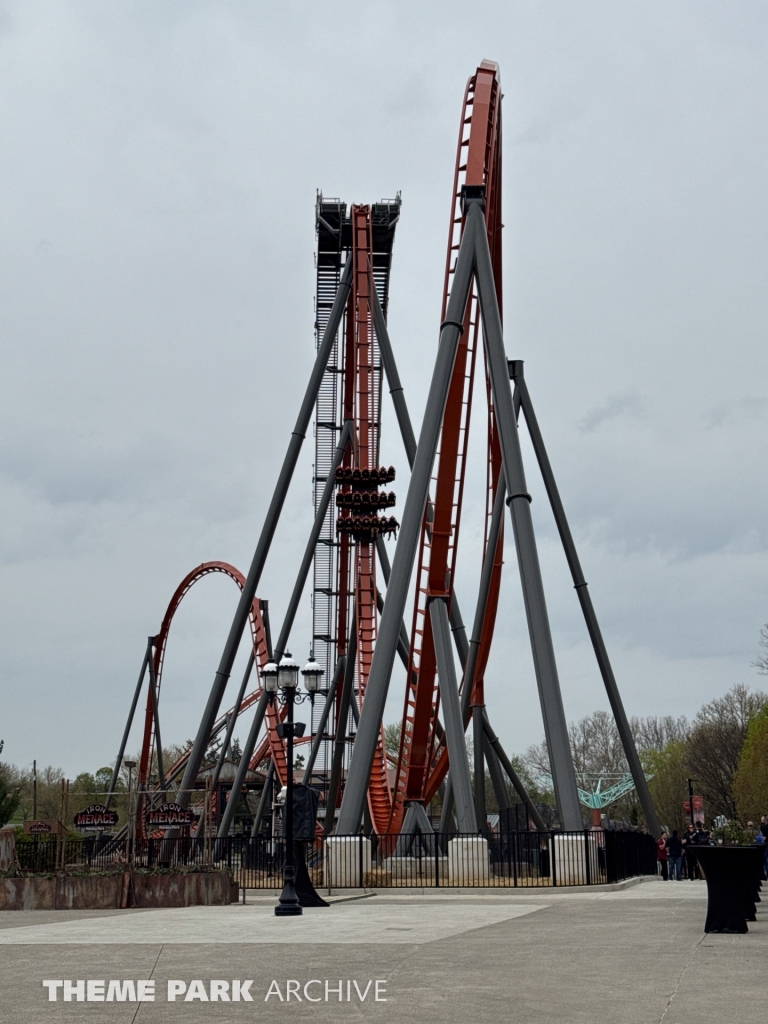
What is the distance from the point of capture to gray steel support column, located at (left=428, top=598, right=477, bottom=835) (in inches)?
927

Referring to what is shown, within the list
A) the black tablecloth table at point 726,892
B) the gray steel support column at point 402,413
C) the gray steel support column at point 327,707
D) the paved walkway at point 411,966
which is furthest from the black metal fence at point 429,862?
the gray steel support column at point 327,707

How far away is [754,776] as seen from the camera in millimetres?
57969

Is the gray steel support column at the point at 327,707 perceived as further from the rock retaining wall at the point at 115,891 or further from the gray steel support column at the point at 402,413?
the rock retaining wall at the point at 115,891

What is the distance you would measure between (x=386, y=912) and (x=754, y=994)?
9167mm

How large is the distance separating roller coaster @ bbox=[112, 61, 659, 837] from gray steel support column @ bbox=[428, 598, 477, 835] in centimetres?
4

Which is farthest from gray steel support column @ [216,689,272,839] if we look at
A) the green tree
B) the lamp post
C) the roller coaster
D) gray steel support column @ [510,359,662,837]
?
the green tree

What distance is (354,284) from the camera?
37.8 m

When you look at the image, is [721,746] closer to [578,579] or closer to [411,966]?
[578,579]

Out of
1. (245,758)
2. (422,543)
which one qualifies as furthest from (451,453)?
(245,758)

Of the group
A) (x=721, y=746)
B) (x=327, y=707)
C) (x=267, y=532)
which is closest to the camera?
(x=267, y=532)

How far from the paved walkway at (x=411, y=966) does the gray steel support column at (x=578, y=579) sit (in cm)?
1976

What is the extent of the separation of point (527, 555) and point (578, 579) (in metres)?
11.7

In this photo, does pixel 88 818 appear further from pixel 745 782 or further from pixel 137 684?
pixel 745 782

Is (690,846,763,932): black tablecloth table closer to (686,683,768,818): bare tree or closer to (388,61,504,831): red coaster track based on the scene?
(388,61,504,831): red coaster track
